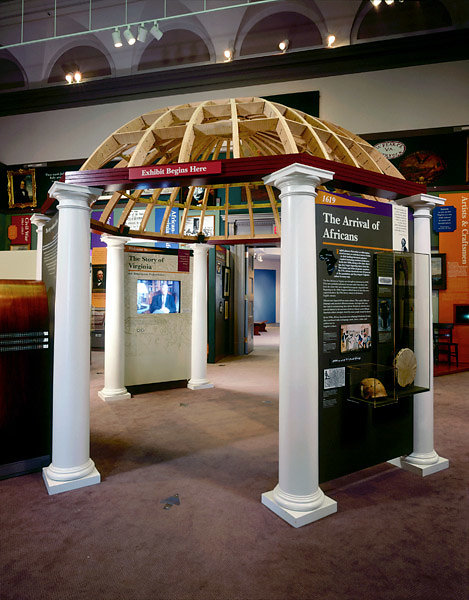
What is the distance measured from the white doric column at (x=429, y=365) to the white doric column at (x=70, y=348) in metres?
3.07

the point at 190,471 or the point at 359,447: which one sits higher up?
the point at 359,447

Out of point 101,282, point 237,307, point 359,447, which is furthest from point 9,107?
point 359,447

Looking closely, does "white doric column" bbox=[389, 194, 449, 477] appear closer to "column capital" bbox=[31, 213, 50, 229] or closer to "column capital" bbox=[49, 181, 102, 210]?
"column capital" bbox=[49, 181, 102, 210]

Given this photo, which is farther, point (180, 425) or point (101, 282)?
point (101, 282)

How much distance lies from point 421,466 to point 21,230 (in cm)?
1280

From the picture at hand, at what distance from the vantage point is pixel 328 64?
32.6ft

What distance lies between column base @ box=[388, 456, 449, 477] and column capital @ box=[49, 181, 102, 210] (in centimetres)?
396

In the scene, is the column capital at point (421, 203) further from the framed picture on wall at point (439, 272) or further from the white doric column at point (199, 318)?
the framed picture on wall at point (439, 272)

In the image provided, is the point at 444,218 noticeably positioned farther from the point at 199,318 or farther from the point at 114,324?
the point at 114,324

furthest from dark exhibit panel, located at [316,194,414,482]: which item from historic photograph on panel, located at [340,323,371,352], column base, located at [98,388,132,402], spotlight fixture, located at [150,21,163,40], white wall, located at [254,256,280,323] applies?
white wall, located at [254,256,280,323]

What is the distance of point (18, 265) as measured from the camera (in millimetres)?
5160

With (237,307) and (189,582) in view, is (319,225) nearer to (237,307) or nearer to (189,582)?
(189,582)

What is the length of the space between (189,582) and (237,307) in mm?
9272

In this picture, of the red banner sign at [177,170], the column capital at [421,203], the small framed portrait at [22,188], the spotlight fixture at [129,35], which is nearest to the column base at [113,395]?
the red banner sign at [177,170]
